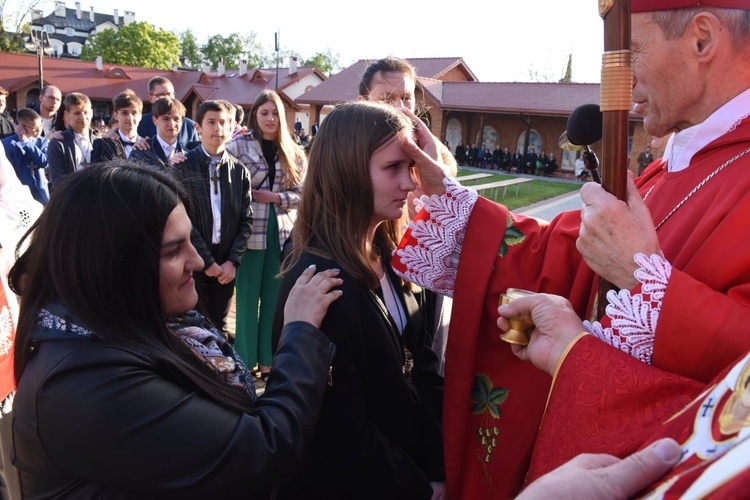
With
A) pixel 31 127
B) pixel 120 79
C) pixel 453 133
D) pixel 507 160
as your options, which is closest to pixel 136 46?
pixel 120 79

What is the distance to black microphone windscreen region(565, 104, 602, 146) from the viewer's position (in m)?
1.54

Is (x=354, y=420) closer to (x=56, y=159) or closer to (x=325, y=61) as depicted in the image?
(x=56, y=159)

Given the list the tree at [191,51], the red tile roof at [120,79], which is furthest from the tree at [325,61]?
the red tile roof at [120,79]

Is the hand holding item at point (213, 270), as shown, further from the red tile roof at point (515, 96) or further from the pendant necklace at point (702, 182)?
the red tile roof at point (515, 96)

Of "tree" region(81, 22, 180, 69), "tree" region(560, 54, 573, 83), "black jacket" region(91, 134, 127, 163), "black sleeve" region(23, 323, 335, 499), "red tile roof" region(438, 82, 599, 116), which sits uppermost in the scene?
"tree" region(81, 22, 180, 69)

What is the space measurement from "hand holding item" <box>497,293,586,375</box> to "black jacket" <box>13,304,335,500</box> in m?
0.66

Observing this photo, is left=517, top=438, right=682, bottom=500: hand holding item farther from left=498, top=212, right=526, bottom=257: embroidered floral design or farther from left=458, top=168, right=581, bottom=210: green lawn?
left=458, top=168, right=581, bottom=210: green lawn

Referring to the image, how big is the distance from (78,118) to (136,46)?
51.0 m

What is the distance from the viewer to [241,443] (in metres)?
1.32

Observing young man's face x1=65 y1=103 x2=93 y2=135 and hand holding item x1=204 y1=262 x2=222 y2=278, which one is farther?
young man's face x1=65 y1=103 x2=93 y2=135

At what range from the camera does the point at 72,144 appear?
18.3 ft

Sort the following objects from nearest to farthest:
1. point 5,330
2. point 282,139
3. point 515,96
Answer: point 5,330
point 282,139
point 515,96

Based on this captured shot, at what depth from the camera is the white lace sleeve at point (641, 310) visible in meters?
1.29

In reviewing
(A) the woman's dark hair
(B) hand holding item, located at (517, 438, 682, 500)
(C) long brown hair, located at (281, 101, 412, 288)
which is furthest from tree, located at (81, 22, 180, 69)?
(B) hand holding item, located at (517, 438, 682, 500)
